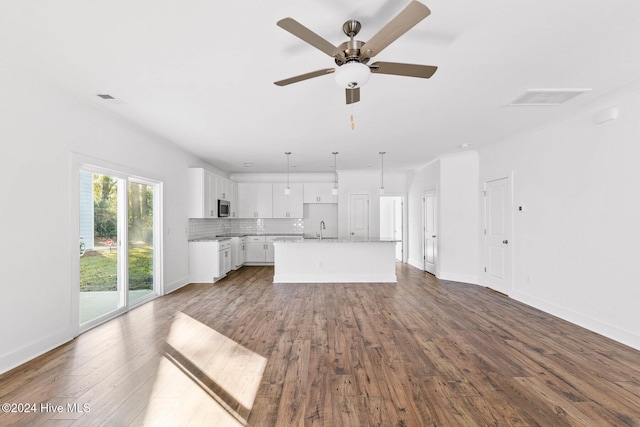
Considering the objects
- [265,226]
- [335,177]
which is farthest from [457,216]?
[265,226]

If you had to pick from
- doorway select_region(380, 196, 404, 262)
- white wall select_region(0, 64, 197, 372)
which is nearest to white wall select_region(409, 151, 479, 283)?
doorway select_region(380, 196, 404, 262)

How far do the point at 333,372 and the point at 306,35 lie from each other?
2.61 meters

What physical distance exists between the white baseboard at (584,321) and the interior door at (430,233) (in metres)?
2.20

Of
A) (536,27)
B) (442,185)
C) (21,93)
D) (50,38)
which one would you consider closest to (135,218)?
(21,93)

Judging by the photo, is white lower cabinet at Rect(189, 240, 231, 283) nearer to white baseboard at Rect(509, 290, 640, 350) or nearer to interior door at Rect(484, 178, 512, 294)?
interior door at Rect(484, 178, 512, 294)

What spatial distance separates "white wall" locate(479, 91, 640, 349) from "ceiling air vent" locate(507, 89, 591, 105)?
1.79 ft

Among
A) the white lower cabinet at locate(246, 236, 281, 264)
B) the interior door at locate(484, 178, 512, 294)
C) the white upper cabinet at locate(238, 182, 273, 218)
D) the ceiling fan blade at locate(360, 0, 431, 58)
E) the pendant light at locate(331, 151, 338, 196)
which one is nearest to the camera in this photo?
the ceiling fan blade at locate(360, 0, 431, 58)

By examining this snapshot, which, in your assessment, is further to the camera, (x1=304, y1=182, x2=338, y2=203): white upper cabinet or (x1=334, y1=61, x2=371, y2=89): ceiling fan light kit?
(x1=304, y1=182, x2=338, y2=203): white upper cabinet

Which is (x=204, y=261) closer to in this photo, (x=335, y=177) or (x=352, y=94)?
(x=335, y=177)

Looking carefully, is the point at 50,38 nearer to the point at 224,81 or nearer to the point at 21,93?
the point at 21,93

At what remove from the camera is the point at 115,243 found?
4250mm

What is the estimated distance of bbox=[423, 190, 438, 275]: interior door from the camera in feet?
22.8

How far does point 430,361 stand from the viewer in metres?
2.79

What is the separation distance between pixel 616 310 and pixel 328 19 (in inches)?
169
